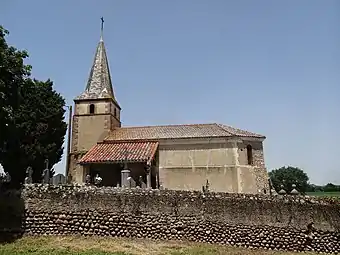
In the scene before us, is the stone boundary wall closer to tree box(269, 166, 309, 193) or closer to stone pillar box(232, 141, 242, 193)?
stone pillar box(232, 141, 242, 193)

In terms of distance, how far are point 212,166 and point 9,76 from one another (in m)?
15.5

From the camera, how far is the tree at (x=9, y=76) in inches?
686

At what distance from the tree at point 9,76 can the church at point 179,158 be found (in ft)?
30.4

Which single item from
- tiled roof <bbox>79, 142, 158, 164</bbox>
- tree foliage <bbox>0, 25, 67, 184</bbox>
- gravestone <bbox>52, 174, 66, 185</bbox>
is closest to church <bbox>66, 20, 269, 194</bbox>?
tiled roof <bbox>79, 142, 158, 164</bbox>

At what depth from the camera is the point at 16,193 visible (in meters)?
18.9

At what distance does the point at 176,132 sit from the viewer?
2984 centimetres

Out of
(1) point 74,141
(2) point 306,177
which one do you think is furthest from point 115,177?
(2) point 306,177

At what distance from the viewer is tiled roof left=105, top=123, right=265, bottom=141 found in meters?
28.6

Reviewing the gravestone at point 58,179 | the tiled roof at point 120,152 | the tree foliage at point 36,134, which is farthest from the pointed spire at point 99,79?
the gravestone at point 58,179

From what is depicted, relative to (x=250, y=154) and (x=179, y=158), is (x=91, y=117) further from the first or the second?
(x=250, y=154)

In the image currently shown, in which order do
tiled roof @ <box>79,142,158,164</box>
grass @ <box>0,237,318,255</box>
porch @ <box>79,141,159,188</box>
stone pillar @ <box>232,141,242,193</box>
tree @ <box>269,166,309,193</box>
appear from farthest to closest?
tree @ <box>269,166,309,193</box> → stone pillar @ <box>232,141,242,193</box> → tiled roof @ <box>79,142,158,164</box> → porch @ <box>79,141,159,188</box> → grass @ <box>0,237,318,255</box>

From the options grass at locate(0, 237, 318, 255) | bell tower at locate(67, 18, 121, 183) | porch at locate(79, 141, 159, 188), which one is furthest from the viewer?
bell tower at locate(67, 18, 121, 183)

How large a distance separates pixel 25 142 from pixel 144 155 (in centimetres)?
939

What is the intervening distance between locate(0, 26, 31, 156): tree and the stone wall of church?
12.9 metres
